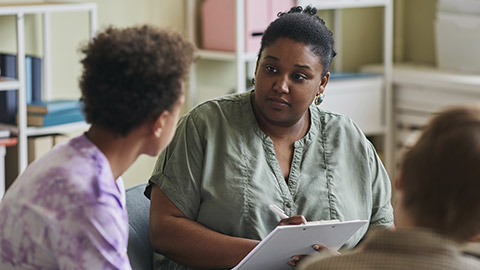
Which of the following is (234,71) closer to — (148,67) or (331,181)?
(331,181)

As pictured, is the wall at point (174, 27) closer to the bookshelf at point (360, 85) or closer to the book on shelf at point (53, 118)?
the bookshelf at point (360, 85)

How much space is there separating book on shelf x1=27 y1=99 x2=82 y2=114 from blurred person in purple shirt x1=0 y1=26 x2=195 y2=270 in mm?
1573

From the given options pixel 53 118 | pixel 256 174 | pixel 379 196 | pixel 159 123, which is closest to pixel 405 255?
pixel 159 123

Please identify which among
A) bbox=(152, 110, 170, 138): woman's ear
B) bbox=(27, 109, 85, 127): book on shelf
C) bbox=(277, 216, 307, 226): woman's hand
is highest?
bbox=(152, 110, 170, 138): woman's ear

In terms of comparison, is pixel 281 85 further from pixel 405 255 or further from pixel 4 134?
pixel 4 134

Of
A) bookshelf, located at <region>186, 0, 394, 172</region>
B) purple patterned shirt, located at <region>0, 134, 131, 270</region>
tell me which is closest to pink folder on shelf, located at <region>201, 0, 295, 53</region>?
Answer: bookshelf, located at <region>186, 0, 394, 172</region>

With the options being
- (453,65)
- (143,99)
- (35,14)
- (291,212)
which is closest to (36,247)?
(143,99)

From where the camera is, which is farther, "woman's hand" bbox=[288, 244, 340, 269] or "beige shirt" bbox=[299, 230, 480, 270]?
"woman's hand" bbox=[288, 244, 340, 269]

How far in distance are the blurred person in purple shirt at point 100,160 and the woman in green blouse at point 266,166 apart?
45 cm

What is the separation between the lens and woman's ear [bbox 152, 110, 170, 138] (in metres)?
1.34

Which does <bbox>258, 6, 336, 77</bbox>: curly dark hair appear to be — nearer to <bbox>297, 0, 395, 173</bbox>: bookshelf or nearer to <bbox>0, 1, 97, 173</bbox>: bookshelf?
<bbox>0, 1, 97, 173</bbox>: bookshelf

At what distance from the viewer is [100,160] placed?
129 cm

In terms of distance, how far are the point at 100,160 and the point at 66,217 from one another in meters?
0.12

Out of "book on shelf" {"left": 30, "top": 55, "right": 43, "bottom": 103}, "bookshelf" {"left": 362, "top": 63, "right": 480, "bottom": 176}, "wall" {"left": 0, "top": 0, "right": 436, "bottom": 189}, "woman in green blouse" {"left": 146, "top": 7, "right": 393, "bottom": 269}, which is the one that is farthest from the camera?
"bookshelf" {"left": 362, "top": 63, "right": 480, "bottom": 176}
